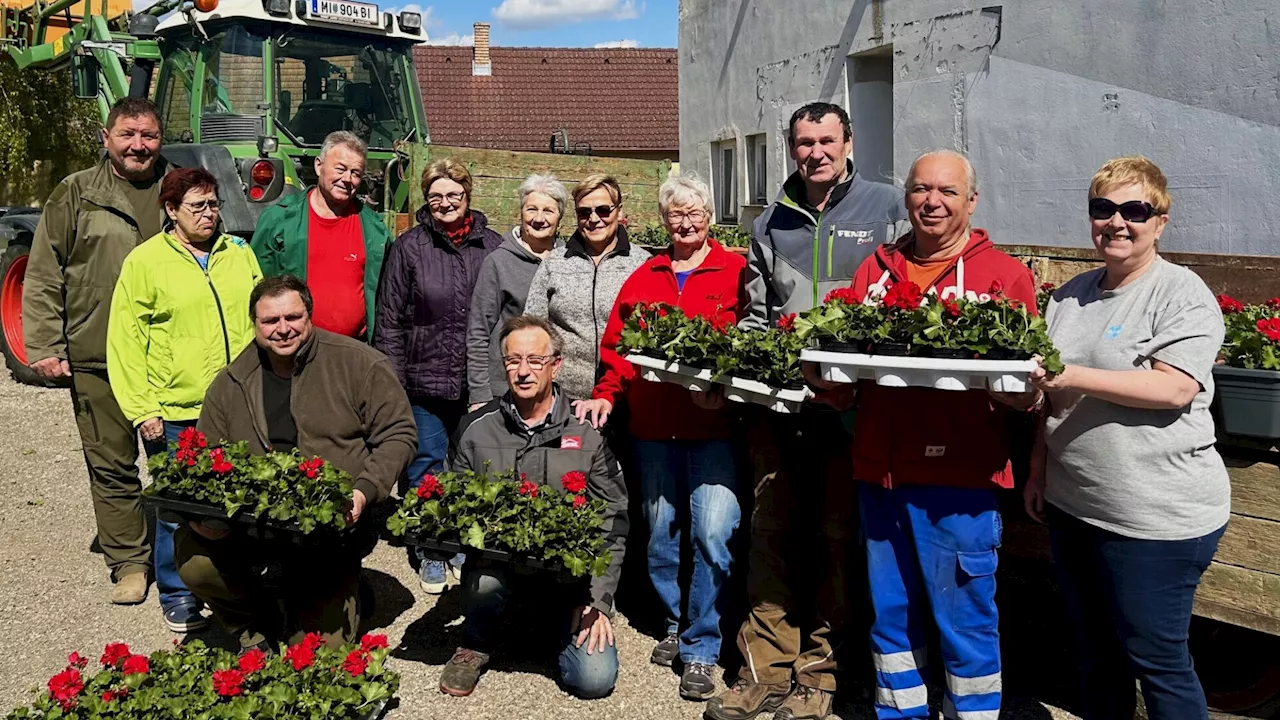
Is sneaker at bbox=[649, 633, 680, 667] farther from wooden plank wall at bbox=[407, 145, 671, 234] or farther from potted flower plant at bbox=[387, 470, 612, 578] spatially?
Result: wooden plank wall at bbox=[407, 145, 671, 234]

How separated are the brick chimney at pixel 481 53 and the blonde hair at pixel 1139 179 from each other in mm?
26707

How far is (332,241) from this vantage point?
519 centimetres

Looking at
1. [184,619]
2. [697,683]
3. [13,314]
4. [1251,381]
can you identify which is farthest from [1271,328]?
[13,314]

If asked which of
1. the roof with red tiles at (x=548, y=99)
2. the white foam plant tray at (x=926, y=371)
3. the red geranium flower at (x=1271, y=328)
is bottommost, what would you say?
the white foam plant tray at (x=926, y=371)

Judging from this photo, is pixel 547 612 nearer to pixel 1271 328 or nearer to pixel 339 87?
pixel 1271 328

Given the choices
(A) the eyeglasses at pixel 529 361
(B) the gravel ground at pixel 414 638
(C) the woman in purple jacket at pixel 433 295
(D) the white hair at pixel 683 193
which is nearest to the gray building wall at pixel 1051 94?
(B) the gravel ground at pixel 414 638

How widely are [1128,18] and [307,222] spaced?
5539 mm

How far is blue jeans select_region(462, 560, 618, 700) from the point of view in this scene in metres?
4.07

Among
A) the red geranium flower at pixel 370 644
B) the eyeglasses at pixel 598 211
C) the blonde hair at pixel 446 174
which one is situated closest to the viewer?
the red geranium flower at pixel 370 644

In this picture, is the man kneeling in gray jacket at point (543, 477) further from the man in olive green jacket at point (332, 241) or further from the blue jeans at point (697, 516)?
the man in olive green jacket at point (332, 241)

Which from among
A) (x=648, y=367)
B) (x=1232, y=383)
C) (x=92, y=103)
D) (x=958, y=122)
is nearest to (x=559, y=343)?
(x=648, y=367)

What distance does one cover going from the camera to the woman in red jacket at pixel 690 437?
13.5 ft

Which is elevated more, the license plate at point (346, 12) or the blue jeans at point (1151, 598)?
the license plate at point (346, 12)

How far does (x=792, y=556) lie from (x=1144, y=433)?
144cm
